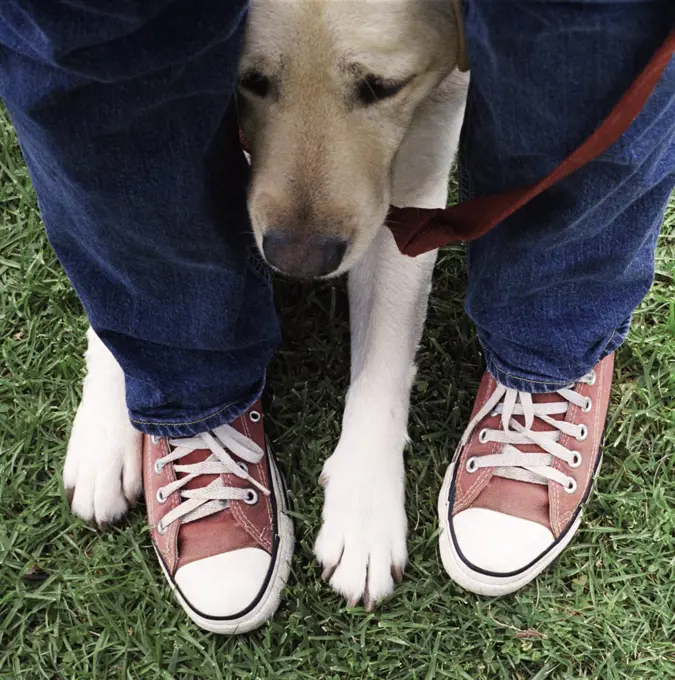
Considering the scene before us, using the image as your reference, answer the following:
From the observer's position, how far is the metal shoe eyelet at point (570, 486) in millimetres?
1913

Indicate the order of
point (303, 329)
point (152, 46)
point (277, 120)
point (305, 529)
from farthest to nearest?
point (303, 329) → point (305, 529) → point (277, 120) → point (152, 46)

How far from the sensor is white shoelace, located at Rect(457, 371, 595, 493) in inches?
75.6

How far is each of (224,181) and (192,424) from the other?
645 millimetres

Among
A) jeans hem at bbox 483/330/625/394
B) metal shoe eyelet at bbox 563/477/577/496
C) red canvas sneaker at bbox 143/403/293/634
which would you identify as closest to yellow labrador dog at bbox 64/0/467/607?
red canvas sneaker at bbox 143/403/293/634

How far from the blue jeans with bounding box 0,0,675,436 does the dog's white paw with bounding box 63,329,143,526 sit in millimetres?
140

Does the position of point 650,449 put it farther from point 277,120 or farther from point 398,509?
point 277,120

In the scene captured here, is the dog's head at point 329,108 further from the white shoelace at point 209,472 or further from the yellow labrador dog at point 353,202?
the white shoelace at point 209,472

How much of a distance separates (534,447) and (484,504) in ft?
0.60

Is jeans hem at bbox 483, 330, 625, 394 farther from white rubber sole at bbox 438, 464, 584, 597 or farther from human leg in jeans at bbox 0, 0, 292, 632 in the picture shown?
human leg in jeans at bbox 0, 0, 292, 632

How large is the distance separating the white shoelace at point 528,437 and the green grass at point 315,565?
5.6 inches

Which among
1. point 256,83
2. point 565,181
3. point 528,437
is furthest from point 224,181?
point 528,437

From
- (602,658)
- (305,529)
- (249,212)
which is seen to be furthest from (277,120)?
(602,658)

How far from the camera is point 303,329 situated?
7.41 ft

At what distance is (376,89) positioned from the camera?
1416 millimetres
